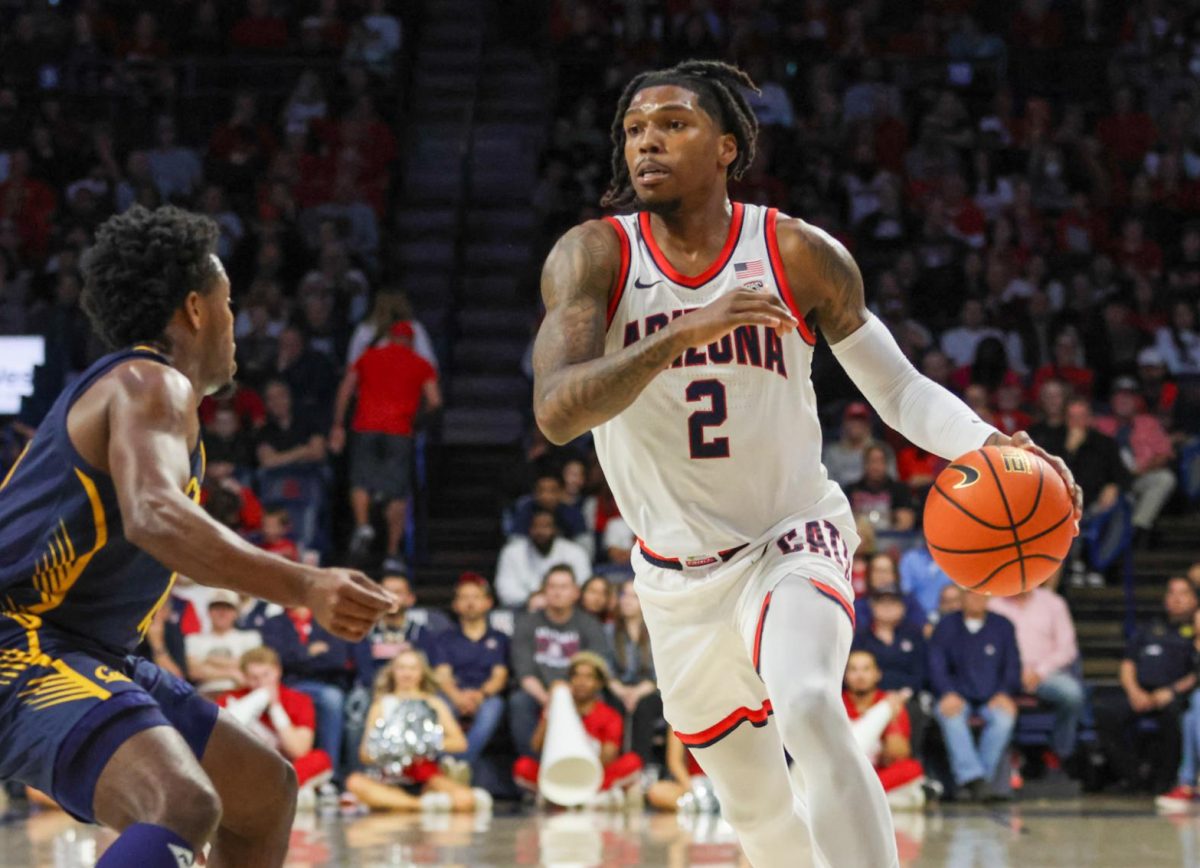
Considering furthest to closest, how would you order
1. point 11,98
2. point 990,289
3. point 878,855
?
1. point 11,98
2. point 990,289
3. point 878,855

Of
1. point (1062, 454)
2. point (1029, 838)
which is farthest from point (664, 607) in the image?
point (1062, 454)

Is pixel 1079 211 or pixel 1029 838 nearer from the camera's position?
pixel 1029 838

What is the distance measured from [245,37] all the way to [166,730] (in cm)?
1418

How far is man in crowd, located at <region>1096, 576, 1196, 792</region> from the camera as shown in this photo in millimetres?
11180

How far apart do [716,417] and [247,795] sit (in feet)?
5.13

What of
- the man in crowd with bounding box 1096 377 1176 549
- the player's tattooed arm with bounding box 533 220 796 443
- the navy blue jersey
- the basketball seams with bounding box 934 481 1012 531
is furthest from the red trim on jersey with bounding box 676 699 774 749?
the man in crowd with bounding box 1096 377 1176 549

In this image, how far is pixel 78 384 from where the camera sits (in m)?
3.91

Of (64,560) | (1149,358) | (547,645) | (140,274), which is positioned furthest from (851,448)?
(64,560)

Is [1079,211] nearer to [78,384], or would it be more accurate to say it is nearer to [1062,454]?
[1062,454]

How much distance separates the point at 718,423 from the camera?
473 cm

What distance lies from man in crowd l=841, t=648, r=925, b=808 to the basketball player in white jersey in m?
5.56

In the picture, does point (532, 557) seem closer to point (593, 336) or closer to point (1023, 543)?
point (1023, 543)

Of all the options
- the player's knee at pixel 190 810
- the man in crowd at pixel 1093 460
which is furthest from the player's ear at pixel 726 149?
the man in crowd at pixel 1093 460

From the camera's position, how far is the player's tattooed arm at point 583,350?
429 cm
